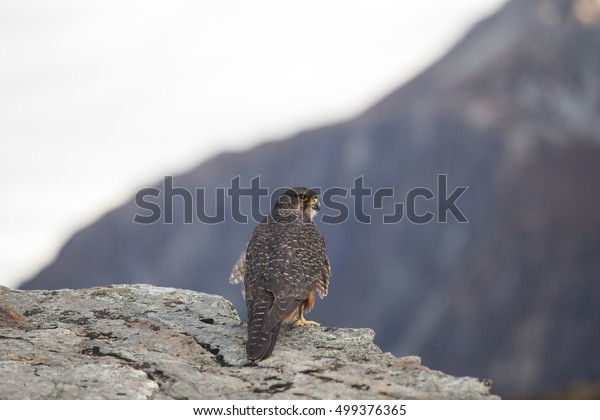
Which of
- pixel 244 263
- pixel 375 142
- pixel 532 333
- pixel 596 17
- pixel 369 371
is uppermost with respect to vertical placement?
pixel 596 17

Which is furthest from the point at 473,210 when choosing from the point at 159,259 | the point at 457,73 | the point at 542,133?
the point at 159,259

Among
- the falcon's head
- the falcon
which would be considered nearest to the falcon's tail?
the falcon

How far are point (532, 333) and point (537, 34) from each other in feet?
159

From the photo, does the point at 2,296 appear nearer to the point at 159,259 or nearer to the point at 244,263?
the point at 244,263

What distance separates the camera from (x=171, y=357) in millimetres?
9609

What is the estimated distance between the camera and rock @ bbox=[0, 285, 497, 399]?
28.0ft

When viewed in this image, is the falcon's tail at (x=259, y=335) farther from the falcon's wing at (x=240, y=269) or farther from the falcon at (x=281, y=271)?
the falcon's wing at (x=240, y=269)

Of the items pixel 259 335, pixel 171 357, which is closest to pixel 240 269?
pixel 259 335

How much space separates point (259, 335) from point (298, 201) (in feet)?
11.5

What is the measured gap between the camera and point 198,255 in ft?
399

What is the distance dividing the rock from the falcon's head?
1827mm

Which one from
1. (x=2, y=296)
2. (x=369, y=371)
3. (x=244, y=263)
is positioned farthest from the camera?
(x=244, y=263)

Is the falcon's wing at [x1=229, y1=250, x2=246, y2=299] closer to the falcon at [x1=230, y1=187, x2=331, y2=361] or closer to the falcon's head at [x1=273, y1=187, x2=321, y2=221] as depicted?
the falcon at [x1=230, y1=187, x2=331, y2=361]

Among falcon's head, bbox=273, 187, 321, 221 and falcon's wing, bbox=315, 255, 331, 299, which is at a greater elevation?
falcon's head, bbox=273, 187, 321, 221
